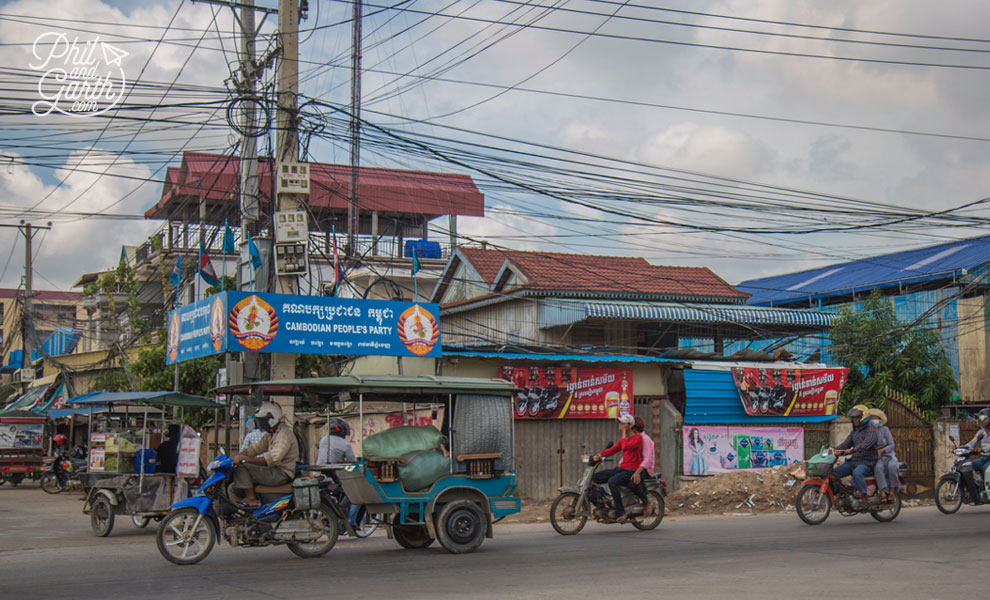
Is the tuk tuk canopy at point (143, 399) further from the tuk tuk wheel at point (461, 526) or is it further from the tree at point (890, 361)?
the tree at point (890, 361)

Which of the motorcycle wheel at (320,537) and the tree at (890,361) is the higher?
the tree at (890,361)

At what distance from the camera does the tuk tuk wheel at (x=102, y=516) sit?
564 inches

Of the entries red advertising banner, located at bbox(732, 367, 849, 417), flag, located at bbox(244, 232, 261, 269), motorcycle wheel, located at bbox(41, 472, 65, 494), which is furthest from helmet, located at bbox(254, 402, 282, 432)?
motorcycle wheel, located at bbox(41, 472, 65, 494)

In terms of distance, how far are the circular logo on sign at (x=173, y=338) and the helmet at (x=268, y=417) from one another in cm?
841

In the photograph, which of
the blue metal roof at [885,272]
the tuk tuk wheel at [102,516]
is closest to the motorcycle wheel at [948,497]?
the tuk tuk wheel at [102,516]

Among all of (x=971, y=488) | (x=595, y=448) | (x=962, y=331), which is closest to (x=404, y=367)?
(x=595, y=448)

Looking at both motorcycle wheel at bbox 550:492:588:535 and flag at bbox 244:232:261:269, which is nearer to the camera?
motorcycle wheel at bbox 550:492:588:535

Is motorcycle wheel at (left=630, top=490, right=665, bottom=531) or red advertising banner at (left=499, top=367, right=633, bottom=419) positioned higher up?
red advertising banner at (left=499, top=367, right=633, bottom=419)

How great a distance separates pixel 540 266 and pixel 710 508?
32.8ft

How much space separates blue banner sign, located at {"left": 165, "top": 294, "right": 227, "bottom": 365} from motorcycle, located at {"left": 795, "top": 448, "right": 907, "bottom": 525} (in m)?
9.74

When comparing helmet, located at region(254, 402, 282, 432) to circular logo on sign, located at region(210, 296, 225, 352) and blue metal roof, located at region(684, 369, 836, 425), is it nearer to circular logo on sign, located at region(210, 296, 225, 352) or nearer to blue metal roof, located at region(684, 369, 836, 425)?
circular logo on sign, located at region(210, 296, 225, 352)

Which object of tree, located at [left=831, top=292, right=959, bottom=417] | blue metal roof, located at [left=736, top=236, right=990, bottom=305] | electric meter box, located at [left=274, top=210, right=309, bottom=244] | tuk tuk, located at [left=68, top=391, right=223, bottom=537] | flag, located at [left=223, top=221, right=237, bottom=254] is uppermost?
blue metal roof, located at [left=736, top=236, right=990, bottom=305]

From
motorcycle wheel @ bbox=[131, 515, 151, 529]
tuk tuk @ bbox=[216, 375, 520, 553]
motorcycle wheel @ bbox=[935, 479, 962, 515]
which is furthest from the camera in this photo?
motorcycle wheel @ bbox=[935, 479, 962, 515]

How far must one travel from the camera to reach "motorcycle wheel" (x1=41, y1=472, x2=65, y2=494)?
28.3 m
